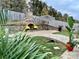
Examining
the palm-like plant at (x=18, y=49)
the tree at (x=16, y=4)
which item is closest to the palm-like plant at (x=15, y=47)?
the palm-like plant at (x=18, y=49)

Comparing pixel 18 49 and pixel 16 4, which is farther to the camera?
pixel 16 4

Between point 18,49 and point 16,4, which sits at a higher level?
point 18,49

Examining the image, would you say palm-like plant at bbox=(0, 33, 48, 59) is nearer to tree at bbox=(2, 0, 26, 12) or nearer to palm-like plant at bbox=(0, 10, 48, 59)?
palm-like plant at bbox=(0, 10, 48, 59)

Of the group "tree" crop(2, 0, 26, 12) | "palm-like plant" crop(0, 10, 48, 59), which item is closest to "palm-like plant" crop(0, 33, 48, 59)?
"palm-like plant" crop(0, 10, 48, 59)

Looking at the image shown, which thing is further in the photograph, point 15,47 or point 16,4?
point 16,4

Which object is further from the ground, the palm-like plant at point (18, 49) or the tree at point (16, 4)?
the palm-like plant at point (18, 49)

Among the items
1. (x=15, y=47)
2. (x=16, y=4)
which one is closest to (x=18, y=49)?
(x=15, y=47)

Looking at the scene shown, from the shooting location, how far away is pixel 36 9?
87.0 feet

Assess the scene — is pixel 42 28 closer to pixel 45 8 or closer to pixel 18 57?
pixel 45 8

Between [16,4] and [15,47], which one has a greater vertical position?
[15,47]

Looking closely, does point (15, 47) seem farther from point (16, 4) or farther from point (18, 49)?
point (16, 4)

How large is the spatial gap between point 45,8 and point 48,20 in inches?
119

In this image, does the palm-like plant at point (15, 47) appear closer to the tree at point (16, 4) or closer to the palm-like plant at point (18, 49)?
the palm-like plant at point (18, 49)

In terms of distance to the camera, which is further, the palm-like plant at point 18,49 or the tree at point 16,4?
the tree at point 16,4
